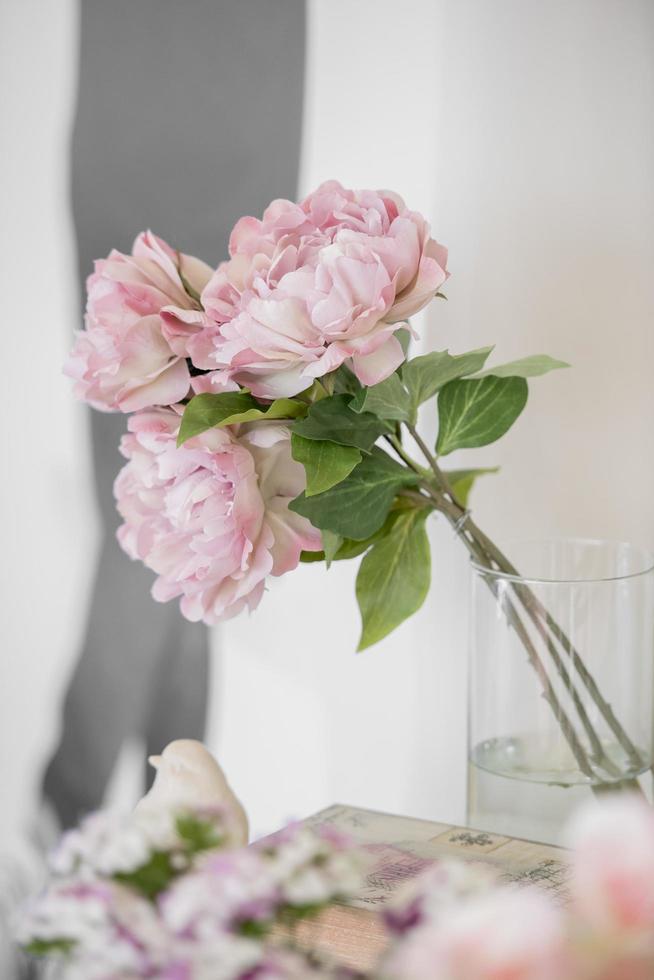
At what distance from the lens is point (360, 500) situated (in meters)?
0.58

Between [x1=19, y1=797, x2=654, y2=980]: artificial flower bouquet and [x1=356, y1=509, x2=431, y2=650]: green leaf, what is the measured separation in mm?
355

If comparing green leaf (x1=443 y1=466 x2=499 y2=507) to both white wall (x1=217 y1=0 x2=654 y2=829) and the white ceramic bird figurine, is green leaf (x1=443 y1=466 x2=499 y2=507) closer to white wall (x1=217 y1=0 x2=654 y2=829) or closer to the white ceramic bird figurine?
white wall (x1=217 y1=0 x2=654 y2=829)

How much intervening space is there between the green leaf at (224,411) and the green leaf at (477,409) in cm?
10

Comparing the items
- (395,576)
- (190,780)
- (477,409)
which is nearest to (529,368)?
(477,409)

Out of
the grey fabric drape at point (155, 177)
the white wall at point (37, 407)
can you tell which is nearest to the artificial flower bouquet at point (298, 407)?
the grey fabric drape at point (155, 177)

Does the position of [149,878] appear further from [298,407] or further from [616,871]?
[298,407]

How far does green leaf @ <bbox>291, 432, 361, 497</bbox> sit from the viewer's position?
0.54m

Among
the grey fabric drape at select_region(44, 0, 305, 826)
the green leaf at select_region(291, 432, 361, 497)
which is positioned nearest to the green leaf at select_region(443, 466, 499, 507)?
the green leaf at select_region(291, 432, 361, 497)

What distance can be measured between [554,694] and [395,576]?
11 centimetres

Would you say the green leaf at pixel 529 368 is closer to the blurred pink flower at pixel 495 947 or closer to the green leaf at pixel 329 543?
the green leaf at pixel 329 543

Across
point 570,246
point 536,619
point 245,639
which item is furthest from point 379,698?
point 570,246

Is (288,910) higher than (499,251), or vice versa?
(499,251)

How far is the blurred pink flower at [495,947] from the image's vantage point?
0.19 metres

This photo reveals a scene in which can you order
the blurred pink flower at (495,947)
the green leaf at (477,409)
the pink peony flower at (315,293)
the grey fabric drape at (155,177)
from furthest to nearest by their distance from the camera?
the grey fabric drape at (155,177) < the green leaf at (477,409) < the pink peony flower at (315,293) < the blurred pink flower at (495,947)
